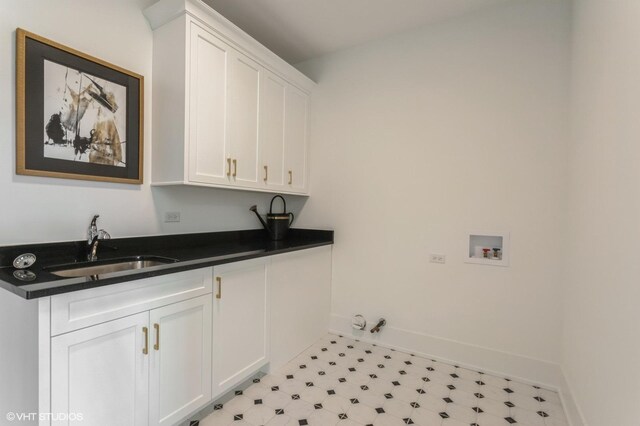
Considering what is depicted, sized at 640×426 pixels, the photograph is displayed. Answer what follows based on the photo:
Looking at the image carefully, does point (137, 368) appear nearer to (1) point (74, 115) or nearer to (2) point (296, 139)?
(1) point (74, 115)

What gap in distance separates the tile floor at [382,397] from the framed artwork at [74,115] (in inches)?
62.1

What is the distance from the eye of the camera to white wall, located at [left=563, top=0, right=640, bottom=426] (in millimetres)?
1027

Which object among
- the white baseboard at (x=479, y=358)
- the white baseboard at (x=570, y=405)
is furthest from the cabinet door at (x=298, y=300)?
the white baseboard at (x=570, y=405)

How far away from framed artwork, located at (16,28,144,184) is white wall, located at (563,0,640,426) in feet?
8.10

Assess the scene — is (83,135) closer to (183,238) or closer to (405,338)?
(183,238)

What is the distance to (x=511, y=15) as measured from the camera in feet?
6.86

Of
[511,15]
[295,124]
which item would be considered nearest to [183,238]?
[295,124]

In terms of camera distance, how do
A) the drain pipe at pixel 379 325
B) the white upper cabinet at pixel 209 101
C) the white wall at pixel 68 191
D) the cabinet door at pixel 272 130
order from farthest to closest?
the drain pipe at pixel 379 325, the cabinet door at pixel 272 130, the white upper cabinet at pixel 209 101, the white wall at pixel 68 191

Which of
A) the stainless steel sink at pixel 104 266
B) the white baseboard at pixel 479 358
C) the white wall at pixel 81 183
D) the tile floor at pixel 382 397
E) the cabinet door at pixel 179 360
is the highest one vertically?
the white wall at pixel 81 183

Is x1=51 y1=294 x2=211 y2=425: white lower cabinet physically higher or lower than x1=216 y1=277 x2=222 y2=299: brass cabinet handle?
lower

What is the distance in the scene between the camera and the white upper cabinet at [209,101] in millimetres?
1795

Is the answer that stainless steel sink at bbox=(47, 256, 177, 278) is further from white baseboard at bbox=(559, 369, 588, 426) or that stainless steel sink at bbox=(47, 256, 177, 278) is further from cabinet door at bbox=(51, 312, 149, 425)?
white baseboard at bbox=(559, 369, 588, 426)

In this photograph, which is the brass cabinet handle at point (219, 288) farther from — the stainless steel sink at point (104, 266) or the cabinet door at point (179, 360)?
the stainless steel sink at point (104, 266)

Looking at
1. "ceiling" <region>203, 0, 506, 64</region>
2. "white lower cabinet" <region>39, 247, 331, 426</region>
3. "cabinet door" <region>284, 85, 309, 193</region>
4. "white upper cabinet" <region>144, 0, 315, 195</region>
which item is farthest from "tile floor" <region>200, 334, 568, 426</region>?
"ceiling" <region>203, 0, 506, 64</region>
